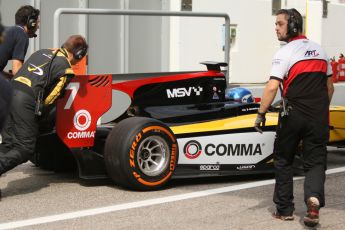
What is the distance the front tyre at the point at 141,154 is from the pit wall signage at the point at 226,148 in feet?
0.66

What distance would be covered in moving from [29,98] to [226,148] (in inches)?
77.2

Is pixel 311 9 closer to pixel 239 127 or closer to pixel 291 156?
pixel 239 127

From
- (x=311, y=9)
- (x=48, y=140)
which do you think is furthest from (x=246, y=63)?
(x=48, y=140)

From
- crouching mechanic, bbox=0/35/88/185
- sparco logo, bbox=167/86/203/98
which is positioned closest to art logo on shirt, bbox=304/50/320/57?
crouching mechanic, bbox=0/35/88/185

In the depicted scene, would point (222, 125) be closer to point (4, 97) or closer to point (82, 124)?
point (82, 124)

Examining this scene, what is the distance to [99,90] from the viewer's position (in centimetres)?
→ 700

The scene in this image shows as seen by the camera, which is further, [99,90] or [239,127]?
[239,127]

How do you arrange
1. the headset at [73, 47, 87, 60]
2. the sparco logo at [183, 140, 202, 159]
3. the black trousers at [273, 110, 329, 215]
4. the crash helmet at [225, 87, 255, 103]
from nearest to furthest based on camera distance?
1. the black trousers at [273, 110, 329, 215]
2. the headset at [73, 47, 87, 60]
3. the sparco logo at [183, 140, 202, 159]
4. the crash helmet at [225, 87, 255, 103]

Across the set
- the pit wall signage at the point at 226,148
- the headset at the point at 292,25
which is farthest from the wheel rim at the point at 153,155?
the headset at the point at 292,25

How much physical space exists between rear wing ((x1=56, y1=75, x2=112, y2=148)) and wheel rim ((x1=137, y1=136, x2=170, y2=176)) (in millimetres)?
480

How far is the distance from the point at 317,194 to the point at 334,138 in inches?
115

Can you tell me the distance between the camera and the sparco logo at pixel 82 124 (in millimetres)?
6855

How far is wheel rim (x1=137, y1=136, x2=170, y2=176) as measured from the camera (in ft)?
22.7

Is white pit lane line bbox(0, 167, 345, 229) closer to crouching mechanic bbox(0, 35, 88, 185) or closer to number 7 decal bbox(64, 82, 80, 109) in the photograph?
crouching mechanic bbox(0, 35, 88, 185)
